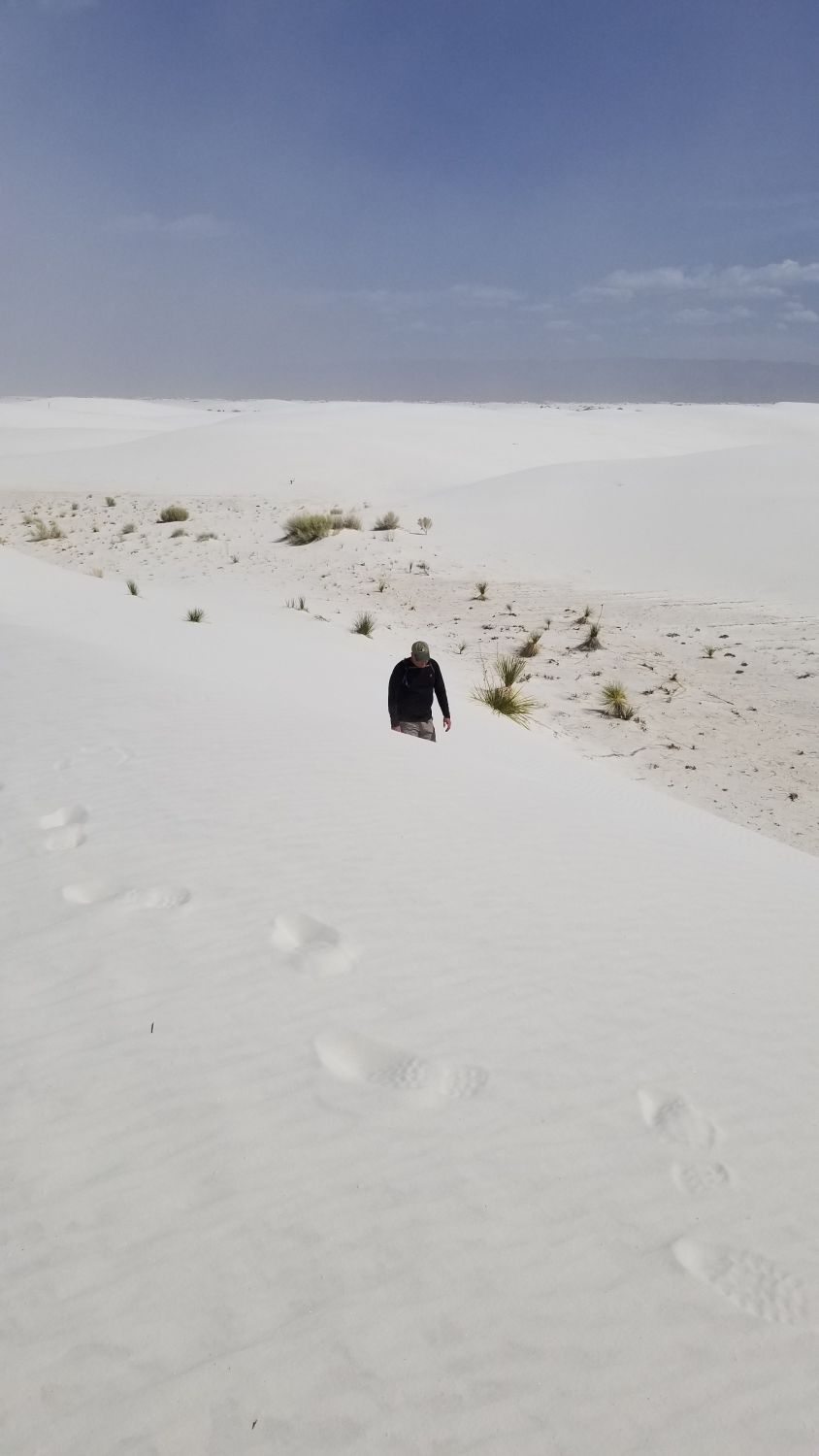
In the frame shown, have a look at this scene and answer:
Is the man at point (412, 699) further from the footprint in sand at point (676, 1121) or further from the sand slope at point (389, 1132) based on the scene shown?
the footprint in sand at point (676, 1121)

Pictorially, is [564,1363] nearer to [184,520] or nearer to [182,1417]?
[182,1417]

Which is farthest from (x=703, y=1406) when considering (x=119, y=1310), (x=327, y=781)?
(x=327, y=781)

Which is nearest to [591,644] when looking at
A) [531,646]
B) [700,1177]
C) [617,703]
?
[531,646]

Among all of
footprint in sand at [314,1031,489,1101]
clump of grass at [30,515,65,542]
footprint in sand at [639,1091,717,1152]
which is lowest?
footprint in sand at [639,1091,717,1152]

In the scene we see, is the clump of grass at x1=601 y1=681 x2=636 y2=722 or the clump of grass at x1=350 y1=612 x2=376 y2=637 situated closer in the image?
the clump of grass at x1=601 y1=681 x2=636 y2=722

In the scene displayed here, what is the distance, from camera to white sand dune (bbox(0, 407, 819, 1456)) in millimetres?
1554

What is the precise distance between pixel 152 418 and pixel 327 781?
214 feet

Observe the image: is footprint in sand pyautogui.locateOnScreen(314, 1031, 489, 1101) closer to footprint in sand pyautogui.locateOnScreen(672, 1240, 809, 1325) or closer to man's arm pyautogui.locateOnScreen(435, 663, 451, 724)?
footprint in sand pyautogui.locateOnScreen(672, 1240, 809, 1325)

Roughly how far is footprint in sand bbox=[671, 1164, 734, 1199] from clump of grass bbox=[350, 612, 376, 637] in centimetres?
976

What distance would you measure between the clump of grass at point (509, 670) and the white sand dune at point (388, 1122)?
496cm

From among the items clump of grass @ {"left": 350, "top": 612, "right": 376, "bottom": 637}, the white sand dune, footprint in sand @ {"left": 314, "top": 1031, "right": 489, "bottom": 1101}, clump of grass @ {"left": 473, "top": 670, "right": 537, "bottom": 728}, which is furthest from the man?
clump of grass @ {"left": 350, "top": 612, "right": 376, "bottom": 637}

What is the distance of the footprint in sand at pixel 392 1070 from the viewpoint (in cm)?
228

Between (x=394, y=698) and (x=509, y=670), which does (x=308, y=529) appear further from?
(x=394, y=698)

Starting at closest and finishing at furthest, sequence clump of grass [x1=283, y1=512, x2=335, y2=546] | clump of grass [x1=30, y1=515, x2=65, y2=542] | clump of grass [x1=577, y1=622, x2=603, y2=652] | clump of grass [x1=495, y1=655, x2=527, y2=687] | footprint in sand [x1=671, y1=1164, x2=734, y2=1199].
Answer: footprint in sand [x1=671, y1=1164, x2=734, y2=1199] → clump of grass [x1=495, y1=655, x2=527, y2=687] → clump of grass [x1=577, y1=622, x2=603, y2=652] → clump of grass [x1=283, y1=512, x2=335, y2=546] → clump of grass [x1=30, y1=515, x2=65, y2=542]
